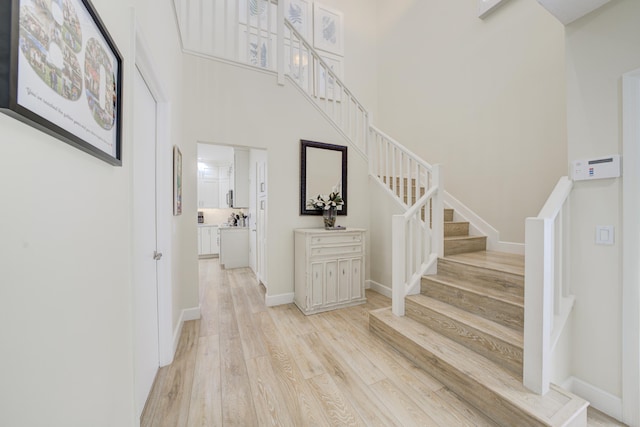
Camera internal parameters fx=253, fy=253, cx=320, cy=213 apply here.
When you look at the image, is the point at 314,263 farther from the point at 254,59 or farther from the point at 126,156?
the point at 254,59

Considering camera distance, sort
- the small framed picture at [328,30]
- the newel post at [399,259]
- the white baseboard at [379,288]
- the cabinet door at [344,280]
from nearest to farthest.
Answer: the newel post at [399,259] → the cabinet door at [344,280] → the white baseboard at [379,288] → the small framed picture at [328,30]

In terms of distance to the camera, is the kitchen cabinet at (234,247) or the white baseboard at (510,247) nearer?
the white baseboard at (510,247)

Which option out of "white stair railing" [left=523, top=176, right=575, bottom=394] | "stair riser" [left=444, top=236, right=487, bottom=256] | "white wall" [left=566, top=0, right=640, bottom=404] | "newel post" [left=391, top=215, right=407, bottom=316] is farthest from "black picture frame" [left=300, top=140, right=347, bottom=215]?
"white wall" [left=566, top=0, right=640, bottom=404]

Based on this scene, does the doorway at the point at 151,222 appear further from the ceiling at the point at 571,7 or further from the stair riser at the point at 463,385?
the ceiling at the point at 571,7

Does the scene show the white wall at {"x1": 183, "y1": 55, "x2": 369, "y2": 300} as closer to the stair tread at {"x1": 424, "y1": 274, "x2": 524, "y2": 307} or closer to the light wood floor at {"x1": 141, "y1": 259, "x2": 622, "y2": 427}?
the light wood floor at {"x1": 141, "y1": 259, "x2": 622, "y2": 427}

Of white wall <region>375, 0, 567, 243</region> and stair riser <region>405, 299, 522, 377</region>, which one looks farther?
white wall <region>375, 0, 567, 243</region>

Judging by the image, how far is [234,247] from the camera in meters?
5.34

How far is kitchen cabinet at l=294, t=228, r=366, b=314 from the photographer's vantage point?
117 inches

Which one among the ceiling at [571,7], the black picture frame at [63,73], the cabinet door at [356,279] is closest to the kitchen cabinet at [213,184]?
the cabinet door at [356,279]

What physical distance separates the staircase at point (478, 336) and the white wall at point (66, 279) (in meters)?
1.86

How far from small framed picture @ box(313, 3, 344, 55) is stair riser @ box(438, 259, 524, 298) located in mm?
4540

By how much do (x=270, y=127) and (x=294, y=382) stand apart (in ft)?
8.84

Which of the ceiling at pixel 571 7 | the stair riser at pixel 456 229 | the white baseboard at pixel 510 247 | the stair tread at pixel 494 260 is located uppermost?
the ceiling at pixel 571 7

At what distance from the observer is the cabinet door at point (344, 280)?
316cm
